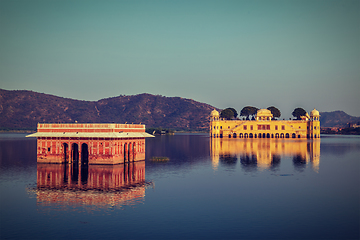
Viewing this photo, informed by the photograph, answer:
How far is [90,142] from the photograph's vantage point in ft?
182

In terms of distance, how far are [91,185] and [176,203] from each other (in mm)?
12160

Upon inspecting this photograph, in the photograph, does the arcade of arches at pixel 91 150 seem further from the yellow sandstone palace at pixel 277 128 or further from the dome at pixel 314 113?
the dome at pixel 314 113

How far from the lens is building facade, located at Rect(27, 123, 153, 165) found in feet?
182

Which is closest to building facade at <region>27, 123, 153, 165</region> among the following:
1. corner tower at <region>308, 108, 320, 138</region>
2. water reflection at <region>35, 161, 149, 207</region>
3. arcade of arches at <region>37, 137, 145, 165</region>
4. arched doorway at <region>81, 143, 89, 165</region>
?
arcade of arches at <region>37, 137, 145, 165</region>

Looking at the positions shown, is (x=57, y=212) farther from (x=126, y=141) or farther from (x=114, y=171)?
(x=126, y=141)

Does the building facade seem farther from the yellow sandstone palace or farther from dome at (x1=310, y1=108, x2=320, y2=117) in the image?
dome at (x1=310, y1=108, x2=320, y2=117)

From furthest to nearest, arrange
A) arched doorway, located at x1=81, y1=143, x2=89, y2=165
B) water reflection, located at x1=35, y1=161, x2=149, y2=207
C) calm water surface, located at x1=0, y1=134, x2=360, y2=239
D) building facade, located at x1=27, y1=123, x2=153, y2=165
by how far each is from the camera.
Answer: arched doorway, located at x1=81, y1=143, x2=89, y2=165, building facade, located at x1=27, y1=123, x2=153, y2=165, water reflection, located at x1=35, y1=161, x2=149, y2=207, calm water surface, located at x1=0, y1=134, x2=360, y2=239

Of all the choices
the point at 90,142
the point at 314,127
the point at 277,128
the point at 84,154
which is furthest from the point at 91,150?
the point at 314,127

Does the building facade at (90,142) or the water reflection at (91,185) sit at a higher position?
the building facade at (90,142)

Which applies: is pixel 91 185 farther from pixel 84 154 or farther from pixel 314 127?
pixel 314 127

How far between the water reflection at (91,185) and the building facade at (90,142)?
175cm

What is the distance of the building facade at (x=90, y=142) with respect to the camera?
182ft

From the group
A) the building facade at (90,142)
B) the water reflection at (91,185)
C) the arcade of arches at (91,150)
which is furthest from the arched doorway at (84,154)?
the water reflection at (91,185)

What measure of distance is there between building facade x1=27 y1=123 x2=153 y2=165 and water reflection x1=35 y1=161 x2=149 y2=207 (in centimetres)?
175
